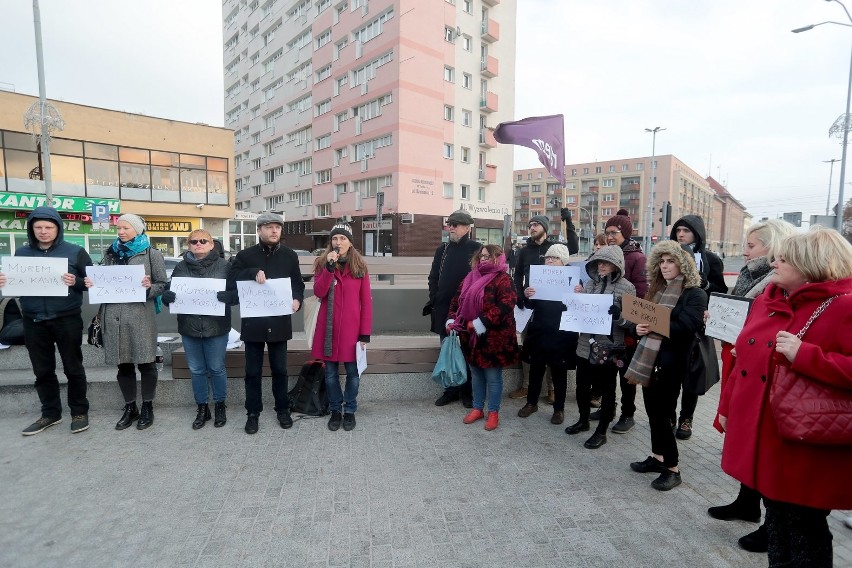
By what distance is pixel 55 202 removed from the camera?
26.8m

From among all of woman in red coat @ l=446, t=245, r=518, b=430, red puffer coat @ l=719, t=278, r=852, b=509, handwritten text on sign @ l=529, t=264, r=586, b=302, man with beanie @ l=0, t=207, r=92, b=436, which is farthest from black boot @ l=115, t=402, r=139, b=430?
red puffer coat @ l=719, t=278, r=852, b=509

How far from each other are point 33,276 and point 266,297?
6.73ft

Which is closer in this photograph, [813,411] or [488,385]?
[813,411]

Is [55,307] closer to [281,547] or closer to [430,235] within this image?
[281,547]

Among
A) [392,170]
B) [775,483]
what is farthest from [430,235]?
[775,483]

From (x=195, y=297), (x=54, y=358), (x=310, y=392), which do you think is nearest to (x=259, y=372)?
(x=310, y=392)

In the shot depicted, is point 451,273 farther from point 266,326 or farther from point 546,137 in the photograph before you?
point 546,137

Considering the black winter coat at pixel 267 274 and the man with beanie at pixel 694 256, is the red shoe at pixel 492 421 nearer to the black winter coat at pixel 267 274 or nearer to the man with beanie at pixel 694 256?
the man with beanie at pixel 694 256

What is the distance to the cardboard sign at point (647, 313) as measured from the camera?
3447 millimetres

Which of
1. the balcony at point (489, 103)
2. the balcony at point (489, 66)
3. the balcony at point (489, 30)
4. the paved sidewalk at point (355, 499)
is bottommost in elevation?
the paved sidewalk at point (355, 499)

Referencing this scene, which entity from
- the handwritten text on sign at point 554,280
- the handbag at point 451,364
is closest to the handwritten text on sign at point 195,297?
the handbag at point 451,364

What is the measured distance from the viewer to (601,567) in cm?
264

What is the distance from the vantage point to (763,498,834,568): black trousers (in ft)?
6.97

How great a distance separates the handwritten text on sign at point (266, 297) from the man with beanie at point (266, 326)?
0.19 ft
